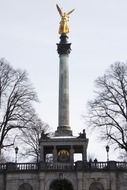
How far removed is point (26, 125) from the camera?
160ft

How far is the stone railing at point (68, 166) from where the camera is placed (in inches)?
1823

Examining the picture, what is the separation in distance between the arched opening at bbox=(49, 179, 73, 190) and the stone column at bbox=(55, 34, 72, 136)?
22.5 ft

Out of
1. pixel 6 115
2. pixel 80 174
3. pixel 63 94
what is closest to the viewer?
pixel 80 174

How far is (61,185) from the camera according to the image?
4909 centimetres

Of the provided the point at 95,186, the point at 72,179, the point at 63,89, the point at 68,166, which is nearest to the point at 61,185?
the point at 72,179

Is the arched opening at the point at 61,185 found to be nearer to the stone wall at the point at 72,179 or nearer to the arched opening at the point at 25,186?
the stone wall at the point at 72,179

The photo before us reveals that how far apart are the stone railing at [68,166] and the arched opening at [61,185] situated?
162 cm

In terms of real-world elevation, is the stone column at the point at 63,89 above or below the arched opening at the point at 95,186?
above

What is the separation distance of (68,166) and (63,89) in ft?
39.7

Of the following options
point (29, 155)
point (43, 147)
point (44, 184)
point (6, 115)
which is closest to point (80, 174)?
point (44, 184)

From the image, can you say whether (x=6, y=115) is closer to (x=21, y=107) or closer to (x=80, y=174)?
(x=21, y=107)

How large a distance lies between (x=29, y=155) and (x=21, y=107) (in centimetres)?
1843

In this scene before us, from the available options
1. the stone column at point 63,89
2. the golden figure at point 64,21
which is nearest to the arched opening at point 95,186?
the stone column at point 63,89

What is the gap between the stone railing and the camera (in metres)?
46.3
